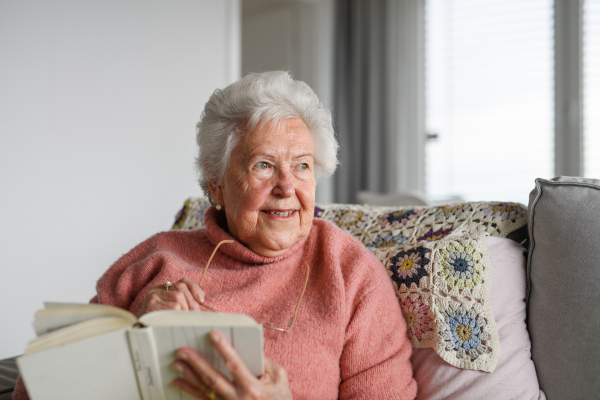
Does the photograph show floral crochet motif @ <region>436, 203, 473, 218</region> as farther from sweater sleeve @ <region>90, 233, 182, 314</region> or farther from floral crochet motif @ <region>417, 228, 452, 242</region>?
sweater sleeve @ <region>90, 233, 182, 314</region>

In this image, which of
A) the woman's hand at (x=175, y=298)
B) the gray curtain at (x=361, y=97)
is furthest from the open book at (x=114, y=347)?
the gray curtain at (x=361, y=97)

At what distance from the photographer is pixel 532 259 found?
1.23 m

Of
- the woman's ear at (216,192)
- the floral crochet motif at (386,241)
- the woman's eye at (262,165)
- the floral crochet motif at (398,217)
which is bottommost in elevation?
the floral crochet motif at (386,241)

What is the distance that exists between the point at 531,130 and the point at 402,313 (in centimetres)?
279

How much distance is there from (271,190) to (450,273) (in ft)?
1.66

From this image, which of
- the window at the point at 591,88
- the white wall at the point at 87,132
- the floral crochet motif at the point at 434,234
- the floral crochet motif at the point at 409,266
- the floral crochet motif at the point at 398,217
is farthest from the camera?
the window at the point at 591,88

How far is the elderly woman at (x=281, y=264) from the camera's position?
1153 millimetres

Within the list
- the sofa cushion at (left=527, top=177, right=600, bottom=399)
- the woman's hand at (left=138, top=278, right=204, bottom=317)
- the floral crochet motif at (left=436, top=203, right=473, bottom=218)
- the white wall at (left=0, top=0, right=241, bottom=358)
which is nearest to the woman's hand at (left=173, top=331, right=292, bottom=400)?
the woman's hand at (left=138, top=278, right=204, bottom=317)

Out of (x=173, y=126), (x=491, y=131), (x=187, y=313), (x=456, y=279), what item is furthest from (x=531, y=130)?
(x=187, y=313)

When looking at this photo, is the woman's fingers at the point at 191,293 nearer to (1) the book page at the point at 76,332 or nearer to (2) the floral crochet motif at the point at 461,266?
(1) the book page at the point at 76,332

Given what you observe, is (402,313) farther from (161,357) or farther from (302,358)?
(161,357)

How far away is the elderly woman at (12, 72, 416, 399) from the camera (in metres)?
1.15

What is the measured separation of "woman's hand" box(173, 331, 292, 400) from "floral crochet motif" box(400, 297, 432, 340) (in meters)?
0.52

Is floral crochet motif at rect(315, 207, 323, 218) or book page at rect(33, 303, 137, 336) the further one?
floral crochet motif at rect(315, 207, 323, 218)
